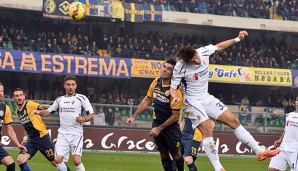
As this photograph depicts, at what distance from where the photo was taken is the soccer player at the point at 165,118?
1410 centimetres

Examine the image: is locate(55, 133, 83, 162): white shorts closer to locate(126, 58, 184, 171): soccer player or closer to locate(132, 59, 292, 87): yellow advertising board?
locate(126, 58, 184, 171): soccer player

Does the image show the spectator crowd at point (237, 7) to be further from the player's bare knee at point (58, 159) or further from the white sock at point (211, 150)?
the white sock at point (211, 150)

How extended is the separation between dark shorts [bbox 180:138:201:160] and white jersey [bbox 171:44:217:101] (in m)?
2.57

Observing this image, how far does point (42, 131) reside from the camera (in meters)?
16.8

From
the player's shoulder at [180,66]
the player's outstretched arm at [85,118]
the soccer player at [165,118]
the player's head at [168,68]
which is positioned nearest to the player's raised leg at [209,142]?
the soccer player at [165,118]

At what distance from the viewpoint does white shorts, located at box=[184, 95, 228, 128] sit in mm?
13594

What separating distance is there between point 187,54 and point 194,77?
50cm

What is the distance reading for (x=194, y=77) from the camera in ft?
44.8

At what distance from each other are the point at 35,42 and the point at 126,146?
14.5 metres

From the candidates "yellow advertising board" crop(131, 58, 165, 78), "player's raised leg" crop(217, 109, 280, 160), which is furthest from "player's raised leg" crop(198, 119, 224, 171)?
"yellow advertising board" crop(131, 58, 165, 78)

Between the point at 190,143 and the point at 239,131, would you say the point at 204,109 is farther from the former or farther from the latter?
the point at 190,143

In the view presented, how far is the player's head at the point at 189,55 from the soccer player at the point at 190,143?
287 centimetres

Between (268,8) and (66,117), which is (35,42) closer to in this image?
(268,8)

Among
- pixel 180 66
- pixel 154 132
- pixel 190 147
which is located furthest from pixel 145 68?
pixel 180 66
